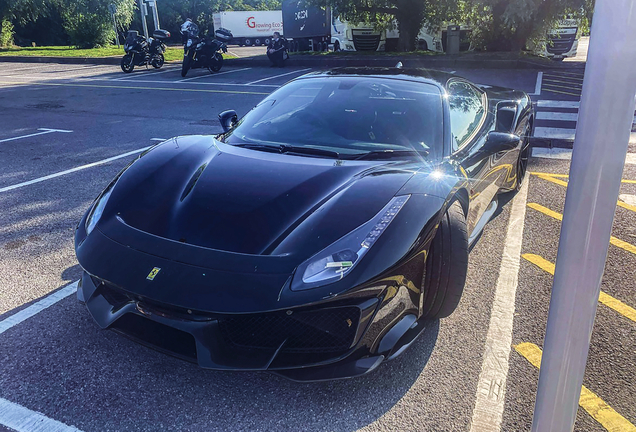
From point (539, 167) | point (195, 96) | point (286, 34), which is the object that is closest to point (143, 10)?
point (286, 34)

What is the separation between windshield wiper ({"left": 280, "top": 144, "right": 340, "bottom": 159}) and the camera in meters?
3.00

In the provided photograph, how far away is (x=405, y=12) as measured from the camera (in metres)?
18.9

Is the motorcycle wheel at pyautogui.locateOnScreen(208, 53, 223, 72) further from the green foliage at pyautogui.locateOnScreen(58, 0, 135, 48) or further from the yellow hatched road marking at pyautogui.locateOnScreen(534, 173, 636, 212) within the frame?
the green foliage at pyautogui.locateOnScreen(58, 0, 135, 48)

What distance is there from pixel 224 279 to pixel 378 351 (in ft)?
2.35

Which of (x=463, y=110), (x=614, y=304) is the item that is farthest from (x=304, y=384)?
(x=463, y=110)

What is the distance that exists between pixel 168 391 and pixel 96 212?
109cm

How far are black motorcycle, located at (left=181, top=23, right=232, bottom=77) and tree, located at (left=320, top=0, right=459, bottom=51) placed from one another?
450cm

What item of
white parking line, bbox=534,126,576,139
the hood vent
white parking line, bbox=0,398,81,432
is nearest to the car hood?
the hood vent

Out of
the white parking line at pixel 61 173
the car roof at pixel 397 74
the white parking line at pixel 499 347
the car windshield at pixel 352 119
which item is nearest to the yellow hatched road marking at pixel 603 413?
the white parking line at pixel 499 347

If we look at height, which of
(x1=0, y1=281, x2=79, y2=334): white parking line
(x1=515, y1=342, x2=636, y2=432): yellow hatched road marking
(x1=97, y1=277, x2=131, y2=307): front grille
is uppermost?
(x1=97, y1=277, x2=131, y2=307): front grille

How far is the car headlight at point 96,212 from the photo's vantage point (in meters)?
2.64

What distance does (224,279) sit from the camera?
207cm

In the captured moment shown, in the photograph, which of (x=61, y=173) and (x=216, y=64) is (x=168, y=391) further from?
(x=216, y=64)

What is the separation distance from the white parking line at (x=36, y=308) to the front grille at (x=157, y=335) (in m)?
0.94
